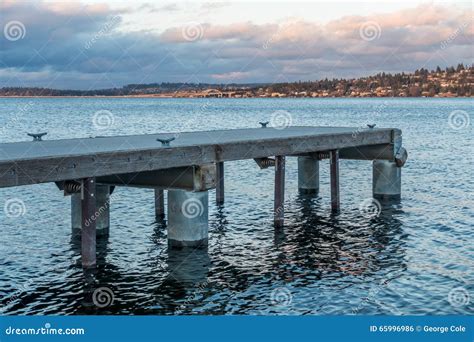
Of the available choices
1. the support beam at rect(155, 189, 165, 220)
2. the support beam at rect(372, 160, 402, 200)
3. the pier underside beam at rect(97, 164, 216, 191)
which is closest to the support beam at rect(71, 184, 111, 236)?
the pier underside beam at rect(97, 164, 216, 191)

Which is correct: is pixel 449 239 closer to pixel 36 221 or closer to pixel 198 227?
pixel 198 227

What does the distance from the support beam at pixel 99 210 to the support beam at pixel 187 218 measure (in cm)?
311

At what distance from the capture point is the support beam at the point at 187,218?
24.0 metres

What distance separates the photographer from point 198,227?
24.4 m

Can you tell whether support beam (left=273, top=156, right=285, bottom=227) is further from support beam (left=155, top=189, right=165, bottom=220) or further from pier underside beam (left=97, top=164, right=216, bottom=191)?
support beam (left=155, top=189, right=165, bottom=220)

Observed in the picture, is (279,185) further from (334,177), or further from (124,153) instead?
(124,153)

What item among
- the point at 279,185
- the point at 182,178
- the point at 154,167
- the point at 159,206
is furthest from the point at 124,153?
the point at 159,206

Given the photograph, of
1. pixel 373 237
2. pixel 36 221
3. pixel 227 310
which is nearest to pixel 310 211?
pixel 373 237

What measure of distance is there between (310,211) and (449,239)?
759 cm

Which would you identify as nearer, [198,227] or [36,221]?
[198,227]

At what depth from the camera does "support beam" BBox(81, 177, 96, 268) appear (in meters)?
21.1

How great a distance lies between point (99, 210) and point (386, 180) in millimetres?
16972

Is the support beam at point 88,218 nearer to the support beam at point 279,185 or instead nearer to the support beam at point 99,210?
the support beam at point 99,210

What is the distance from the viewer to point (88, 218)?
21328 millimetres
